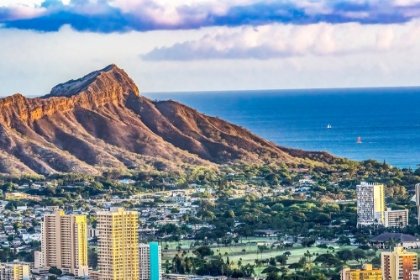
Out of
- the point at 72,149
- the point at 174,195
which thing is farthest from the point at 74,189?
the point at 72,149

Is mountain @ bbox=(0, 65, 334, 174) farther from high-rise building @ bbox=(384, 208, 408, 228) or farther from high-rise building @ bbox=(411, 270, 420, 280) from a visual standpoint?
high-rise building @ bbox=(411, 270, 420, 280)

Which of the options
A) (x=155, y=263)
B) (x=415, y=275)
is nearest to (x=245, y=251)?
(x=155, y=263)

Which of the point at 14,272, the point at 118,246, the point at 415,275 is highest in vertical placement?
the point at 118,246

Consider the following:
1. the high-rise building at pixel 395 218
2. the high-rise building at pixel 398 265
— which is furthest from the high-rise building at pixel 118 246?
the high-rise building at pixel 395 218

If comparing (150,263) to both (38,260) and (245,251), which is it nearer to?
(38,260)

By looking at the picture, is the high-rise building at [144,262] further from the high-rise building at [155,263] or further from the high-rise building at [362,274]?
the high-rise building at [362,274]
